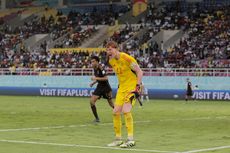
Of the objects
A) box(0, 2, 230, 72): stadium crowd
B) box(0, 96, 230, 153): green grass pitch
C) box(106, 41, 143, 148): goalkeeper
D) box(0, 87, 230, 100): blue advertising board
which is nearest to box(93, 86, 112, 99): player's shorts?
box(0, 96, 230, 153): green grass pitch

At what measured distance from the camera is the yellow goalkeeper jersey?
1315cm

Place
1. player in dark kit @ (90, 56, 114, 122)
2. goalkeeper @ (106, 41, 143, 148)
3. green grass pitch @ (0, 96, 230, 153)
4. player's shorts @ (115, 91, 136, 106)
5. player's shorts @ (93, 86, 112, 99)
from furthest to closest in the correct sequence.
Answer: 1. player's shorts @ (93, 86, 112, 99)
2. player in dark kit @ (90, 56, 114, 122)
3. player's shorts @ (115, 91, 136, 106)
4. goalkeeper @ (106, 41, 143, 148)
5. green grass pitch @ (0, 96, 230, 153)

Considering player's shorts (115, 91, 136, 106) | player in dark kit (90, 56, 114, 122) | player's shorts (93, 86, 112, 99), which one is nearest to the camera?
player's shorts (115, 91, 136, 106)

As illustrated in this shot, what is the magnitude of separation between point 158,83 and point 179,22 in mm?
Answer: 15469

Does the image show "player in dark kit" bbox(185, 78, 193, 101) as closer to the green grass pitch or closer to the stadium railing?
the stadium railing

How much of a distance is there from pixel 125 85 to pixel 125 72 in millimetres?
284

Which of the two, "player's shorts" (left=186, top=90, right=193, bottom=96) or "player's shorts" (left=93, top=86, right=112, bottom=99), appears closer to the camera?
"player's shorts" (left=93, top=86, right=112, bottom=99)

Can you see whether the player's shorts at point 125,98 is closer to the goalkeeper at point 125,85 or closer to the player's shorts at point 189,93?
the goalkeeper at point 125,85

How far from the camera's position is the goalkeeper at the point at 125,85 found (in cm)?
1297

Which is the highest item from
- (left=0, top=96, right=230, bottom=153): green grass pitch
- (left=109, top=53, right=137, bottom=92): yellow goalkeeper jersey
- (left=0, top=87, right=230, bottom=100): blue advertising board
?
(left=109, top=53, right=137, bottom=92): yellow goalkeeper jersey

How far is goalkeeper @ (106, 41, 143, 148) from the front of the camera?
13.0 metres

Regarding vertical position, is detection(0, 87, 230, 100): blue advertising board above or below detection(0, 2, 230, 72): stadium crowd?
below

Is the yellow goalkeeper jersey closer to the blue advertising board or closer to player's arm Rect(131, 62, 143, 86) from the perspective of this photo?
player's arm Rect(131, 62, 143, 86)

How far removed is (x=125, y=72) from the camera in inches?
521
